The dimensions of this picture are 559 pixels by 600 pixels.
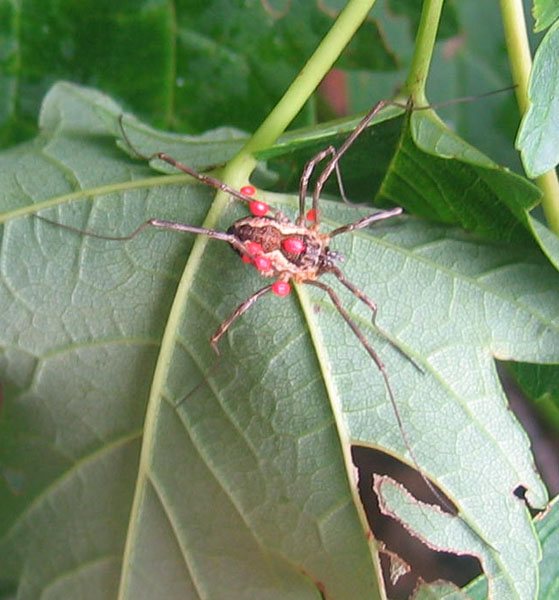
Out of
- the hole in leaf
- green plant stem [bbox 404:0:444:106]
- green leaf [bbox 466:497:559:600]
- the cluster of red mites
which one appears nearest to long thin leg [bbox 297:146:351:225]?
the cluster of red mites

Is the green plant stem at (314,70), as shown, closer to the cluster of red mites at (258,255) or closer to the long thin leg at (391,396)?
the cluster of red mites at (258,255)

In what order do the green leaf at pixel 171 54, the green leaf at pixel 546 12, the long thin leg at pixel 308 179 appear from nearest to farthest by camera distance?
the green leaf at pixel 546 12 → the long thin leg at pixel 308 179 → the green leaf at pixel 171 54

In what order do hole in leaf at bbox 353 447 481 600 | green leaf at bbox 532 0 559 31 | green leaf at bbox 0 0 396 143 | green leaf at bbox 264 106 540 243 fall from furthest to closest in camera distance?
hole in leaf at bbox 353 447 481 600
green leaf at bbox 0 0 396 143
green leaf at bbox 264 106 540 243
green leaf at bbox 532 0 559 31

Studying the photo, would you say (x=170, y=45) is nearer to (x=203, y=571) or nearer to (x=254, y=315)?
(x=254, y=315)

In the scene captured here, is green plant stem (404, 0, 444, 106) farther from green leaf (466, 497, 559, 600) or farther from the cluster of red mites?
green leaf (466, 497, 559, 600)

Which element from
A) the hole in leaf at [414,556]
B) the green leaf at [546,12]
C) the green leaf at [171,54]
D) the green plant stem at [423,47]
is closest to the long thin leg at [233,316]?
the green plant stem at [423,47]

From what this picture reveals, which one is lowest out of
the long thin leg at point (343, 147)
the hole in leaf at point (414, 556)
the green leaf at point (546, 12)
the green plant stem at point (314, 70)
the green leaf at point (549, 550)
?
the green leaf at point (549, 550)

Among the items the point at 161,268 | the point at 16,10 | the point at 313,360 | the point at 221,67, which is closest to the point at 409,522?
the point at 313,360
